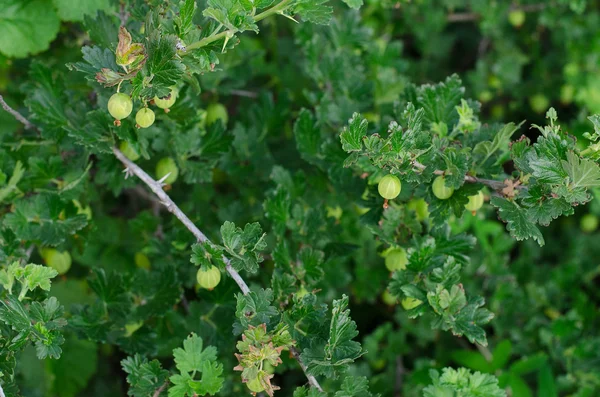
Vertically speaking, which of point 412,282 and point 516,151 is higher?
point 516,151

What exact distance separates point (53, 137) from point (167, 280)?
523mm

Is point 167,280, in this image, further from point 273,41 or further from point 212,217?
point 273,41

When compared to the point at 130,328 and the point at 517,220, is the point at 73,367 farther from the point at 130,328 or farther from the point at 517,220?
the point at 517,220

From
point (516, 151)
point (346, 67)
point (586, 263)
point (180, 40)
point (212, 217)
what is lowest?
point (586, 263)

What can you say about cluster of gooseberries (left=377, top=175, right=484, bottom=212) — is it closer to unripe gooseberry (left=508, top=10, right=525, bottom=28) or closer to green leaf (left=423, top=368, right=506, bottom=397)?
green leaf (left=423, top=368, right=506, bottom=397)

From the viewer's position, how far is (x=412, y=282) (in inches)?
64.1

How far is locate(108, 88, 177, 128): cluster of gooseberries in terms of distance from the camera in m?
1.37

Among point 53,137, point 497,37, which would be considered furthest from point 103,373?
point 497,37

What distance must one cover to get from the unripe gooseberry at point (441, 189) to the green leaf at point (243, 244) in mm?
446

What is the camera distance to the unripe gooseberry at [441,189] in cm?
151

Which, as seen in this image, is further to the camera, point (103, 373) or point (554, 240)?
point (554, 240)

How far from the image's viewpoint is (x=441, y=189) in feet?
4.98

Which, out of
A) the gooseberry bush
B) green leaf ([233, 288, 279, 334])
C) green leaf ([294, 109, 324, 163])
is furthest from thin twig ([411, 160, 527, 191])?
green leaf ([294, 109, 324, 163])

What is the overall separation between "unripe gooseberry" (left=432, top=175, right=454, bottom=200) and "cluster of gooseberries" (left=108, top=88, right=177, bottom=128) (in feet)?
2.22
